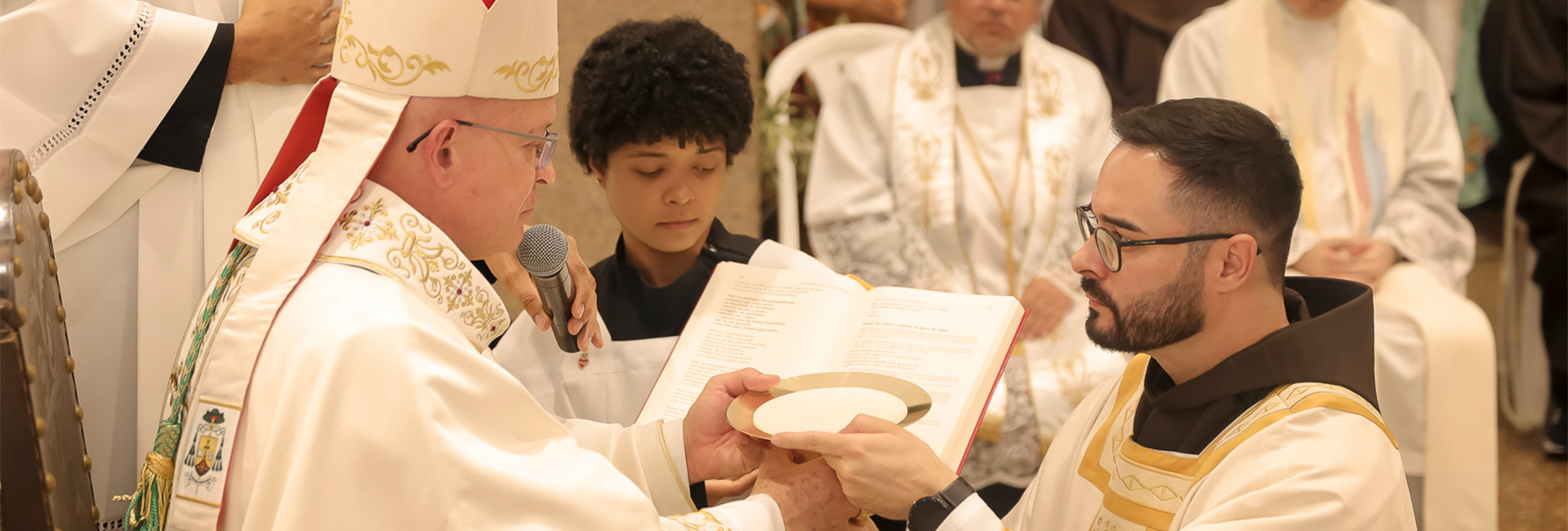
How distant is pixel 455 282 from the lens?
1585 mm

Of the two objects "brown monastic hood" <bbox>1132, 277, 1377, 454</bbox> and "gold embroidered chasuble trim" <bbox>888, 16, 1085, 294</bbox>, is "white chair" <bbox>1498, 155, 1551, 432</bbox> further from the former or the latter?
"brown monastic hood" <bbox>1132, 277, 1377, 454</bbox>

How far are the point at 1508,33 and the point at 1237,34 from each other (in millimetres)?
1564

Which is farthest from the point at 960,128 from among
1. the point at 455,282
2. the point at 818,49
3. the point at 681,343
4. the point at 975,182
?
the point at 455,282

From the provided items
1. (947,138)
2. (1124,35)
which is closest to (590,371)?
(947,138)

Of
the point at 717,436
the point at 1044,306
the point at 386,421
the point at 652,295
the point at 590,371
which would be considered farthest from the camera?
the point at 1044,306

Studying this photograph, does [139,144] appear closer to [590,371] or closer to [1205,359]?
[590,371]

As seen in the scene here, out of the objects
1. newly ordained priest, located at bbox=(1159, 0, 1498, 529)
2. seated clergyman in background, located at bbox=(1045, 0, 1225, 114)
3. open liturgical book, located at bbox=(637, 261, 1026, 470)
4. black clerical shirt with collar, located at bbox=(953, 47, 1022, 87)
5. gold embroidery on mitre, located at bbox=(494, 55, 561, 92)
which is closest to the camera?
gold embroidery on mitre, located at bbox=(494, 55, 561, 92)

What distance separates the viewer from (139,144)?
2.09m

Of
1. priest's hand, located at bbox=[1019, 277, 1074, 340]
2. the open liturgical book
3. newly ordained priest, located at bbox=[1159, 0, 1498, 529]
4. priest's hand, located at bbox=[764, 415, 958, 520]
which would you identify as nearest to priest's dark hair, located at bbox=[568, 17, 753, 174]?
the open liturgical book

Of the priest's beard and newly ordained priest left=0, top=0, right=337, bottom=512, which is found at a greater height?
newly ordained priest left=0, top=0, right=337, bottom=512

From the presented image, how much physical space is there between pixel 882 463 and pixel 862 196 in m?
2.38

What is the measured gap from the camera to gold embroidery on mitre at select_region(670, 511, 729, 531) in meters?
1.66

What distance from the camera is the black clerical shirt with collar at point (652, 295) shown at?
2.46m

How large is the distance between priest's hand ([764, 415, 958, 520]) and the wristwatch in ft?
0.04
